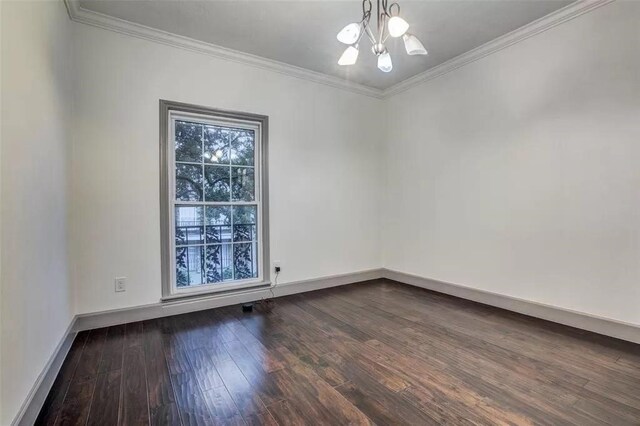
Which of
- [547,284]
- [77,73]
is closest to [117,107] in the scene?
[77,73]

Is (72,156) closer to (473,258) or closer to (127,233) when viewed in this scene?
(127,233)

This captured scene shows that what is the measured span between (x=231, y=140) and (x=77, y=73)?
4.80ft

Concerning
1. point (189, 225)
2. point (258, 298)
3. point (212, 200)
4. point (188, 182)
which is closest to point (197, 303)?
point (258, 298)

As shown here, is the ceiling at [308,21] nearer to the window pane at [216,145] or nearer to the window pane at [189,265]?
A: the window pane at [216,145]

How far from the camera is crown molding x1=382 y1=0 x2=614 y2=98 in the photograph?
2670 millimetres

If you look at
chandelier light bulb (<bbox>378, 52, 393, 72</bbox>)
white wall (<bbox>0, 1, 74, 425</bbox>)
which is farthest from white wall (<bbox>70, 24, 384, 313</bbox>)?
chandelier light bulb (<bbox>378, 52, 393, 72</bbox>)

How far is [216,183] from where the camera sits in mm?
3477

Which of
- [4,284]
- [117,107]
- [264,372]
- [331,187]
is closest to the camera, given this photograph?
[4,284]

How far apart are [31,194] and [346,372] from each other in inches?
84.6

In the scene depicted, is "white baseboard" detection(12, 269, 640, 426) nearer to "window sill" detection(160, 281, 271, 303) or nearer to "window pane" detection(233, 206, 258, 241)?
"window sill" detection(160, 281, 271, 303)

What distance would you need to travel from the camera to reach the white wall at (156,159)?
2.76 meters

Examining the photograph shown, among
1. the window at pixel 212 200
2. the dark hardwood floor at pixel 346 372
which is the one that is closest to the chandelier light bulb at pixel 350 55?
the window at pixel 212 200

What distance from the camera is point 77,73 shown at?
2719mm

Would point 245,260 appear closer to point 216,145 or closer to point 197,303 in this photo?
point 197,303
